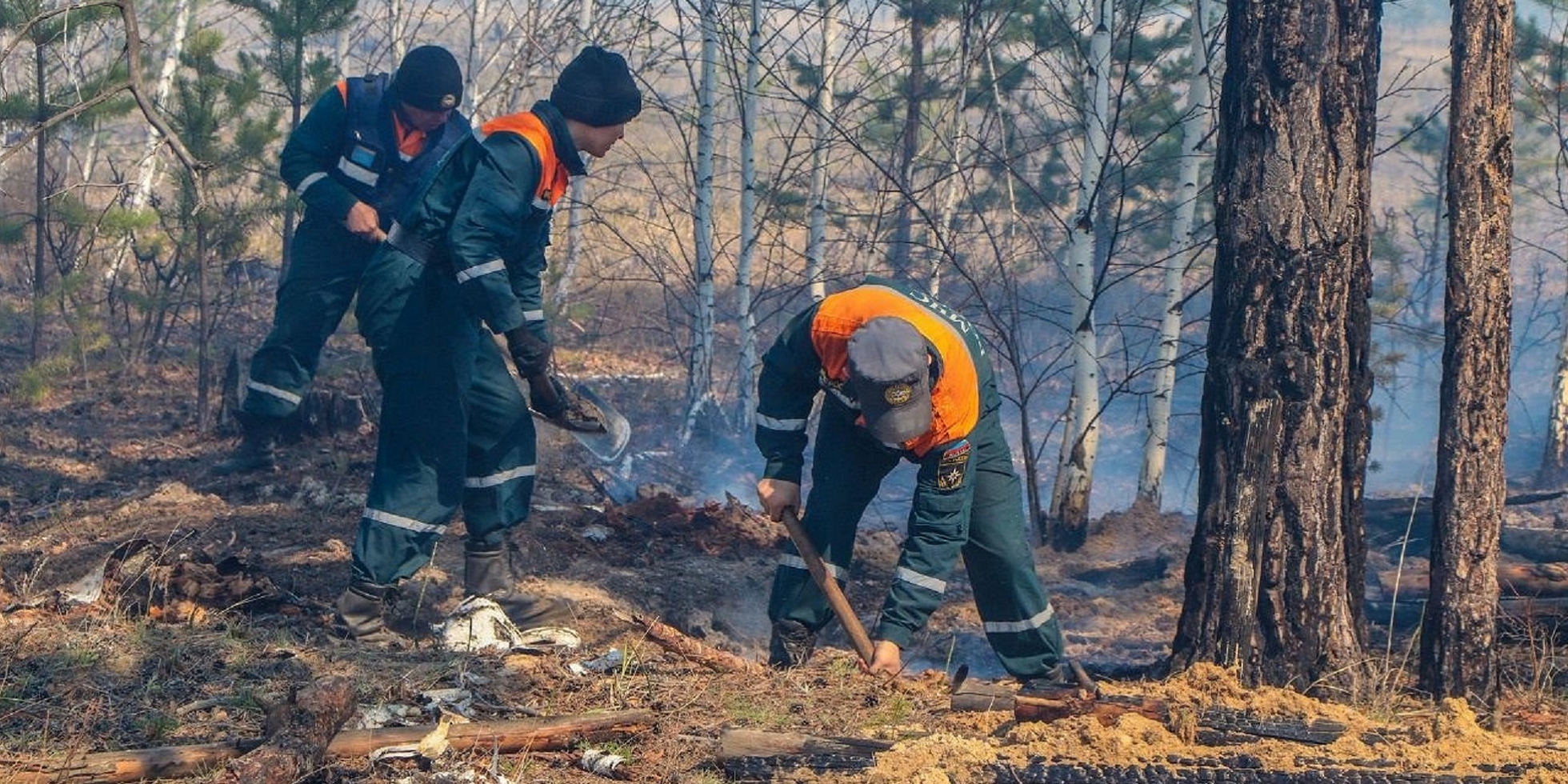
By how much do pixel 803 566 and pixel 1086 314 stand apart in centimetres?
411

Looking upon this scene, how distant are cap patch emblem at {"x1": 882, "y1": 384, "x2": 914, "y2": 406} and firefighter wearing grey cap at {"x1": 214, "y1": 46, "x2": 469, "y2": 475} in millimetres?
3419

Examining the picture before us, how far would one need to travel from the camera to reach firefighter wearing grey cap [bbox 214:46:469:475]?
627 centimetres

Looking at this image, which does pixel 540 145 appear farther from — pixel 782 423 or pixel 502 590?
pixel 502 590

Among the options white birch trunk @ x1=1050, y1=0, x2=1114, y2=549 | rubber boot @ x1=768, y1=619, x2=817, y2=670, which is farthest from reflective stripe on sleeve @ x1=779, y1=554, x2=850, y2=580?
white birch trunk @ x1=1050, y1=0, x2=1114, y2=549

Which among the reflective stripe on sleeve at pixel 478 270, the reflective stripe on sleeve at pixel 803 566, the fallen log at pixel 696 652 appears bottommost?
the fallen log at pixel 696 652

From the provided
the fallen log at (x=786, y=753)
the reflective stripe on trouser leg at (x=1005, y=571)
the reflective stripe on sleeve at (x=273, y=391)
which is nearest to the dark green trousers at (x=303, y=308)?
the reflective stripe on sleeve at (x=273, y=391)

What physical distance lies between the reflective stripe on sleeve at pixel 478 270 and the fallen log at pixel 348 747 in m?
1.69

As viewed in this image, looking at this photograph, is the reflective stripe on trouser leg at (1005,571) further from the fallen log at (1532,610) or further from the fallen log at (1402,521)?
the fallen log at (1402,521)

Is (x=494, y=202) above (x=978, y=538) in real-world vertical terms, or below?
above

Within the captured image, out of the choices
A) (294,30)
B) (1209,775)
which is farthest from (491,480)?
(294,30)

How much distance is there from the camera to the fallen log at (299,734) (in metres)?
3.04

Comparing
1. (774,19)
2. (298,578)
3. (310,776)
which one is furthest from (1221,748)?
(774,19)

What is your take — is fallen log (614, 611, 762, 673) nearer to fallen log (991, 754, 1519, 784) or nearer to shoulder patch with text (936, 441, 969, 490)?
shoulder patch with text (936, 441, 969, 490)

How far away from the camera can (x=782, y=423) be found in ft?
14.4
